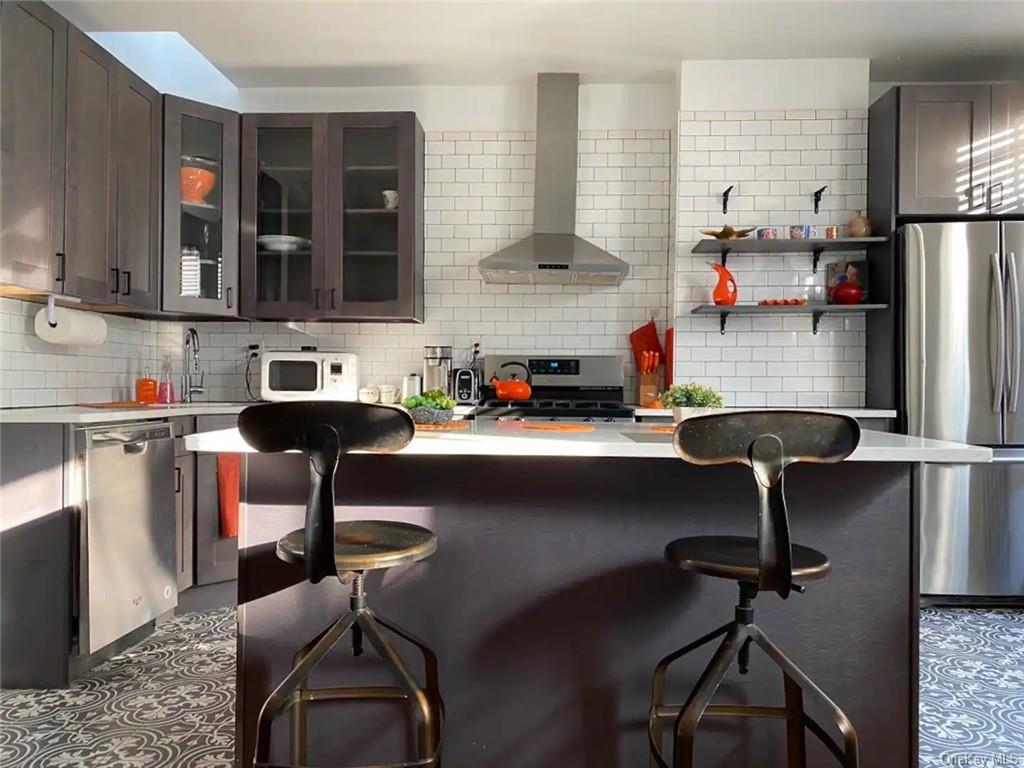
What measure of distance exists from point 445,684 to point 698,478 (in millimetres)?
855

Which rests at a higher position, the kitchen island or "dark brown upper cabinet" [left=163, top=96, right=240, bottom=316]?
"dark brown upper cabinet" [left=163, top=96, right=240, bottom=316]

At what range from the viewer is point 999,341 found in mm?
3355

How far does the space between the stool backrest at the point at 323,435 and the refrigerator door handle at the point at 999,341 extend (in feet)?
10.4

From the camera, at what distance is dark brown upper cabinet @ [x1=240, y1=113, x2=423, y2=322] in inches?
153

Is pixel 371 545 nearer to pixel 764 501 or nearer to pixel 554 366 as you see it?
pixel 764 501

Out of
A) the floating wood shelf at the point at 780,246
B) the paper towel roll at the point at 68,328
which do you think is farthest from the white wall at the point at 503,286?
the paper towel roll at the point at 68,328

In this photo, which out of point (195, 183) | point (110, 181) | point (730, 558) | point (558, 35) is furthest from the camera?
point (195, 183)

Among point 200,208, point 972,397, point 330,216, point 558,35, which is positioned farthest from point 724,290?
point 200,208

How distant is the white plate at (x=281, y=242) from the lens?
391 cm

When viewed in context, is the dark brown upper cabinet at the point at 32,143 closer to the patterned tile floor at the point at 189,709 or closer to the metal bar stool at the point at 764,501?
the patterned tile floor at the point at 189,709

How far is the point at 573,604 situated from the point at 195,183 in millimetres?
3102

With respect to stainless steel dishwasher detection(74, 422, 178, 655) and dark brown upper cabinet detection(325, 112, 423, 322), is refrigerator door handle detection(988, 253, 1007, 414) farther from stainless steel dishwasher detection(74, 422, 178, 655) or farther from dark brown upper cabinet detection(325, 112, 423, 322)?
stainless steel dishwasher detection(74, 422, 178, 655)

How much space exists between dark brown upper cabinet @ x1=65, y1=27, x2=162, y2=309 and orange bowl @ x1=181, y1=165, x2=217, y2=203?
0.16 metres

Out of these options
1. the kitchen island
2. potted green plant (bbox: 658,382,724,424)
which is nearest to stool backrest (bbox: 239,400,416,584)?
the kitchen island
